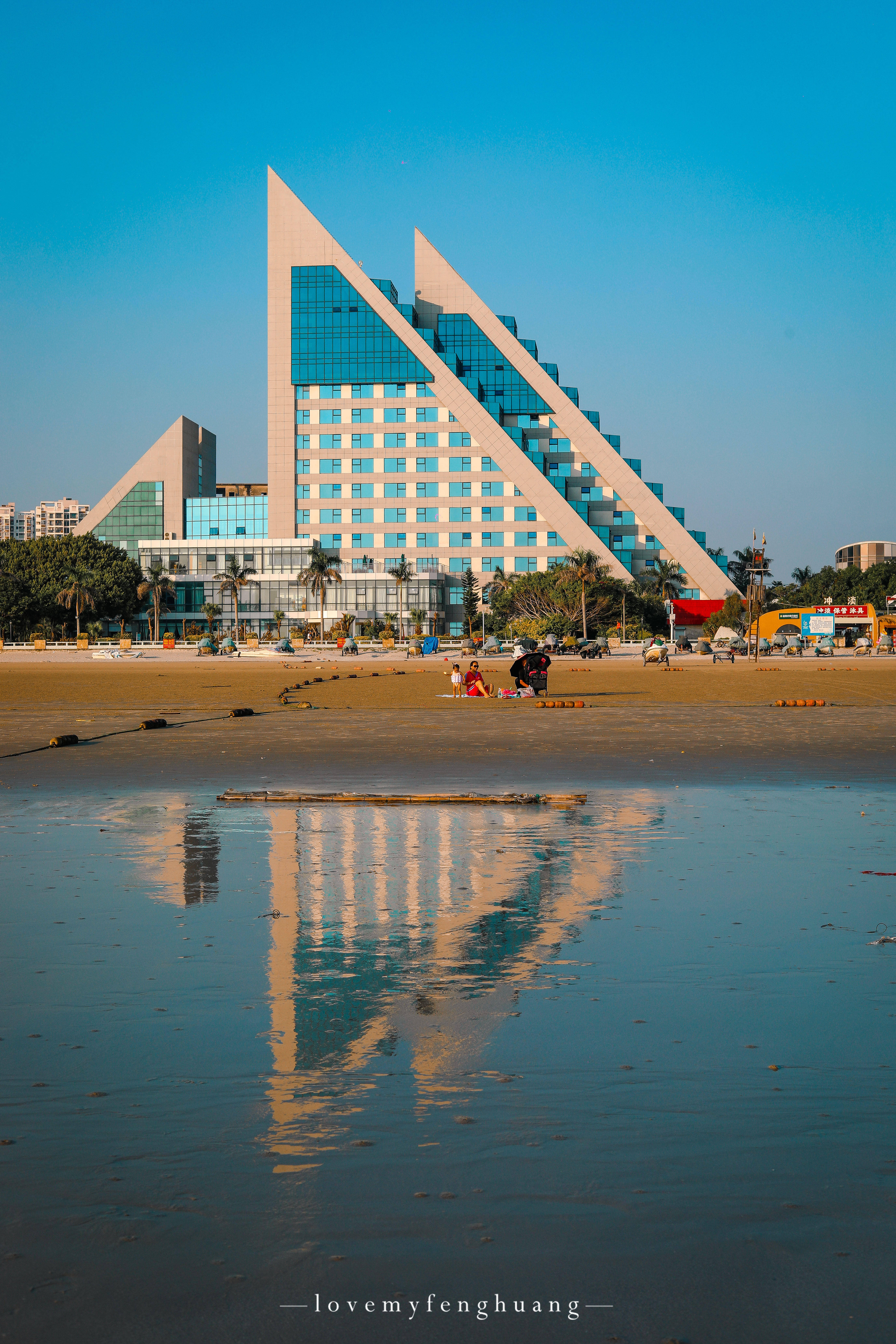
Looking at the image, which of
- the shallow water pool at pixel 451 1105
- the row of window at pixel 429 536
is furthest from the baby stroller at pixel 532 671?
the row of window at pixel 429 536

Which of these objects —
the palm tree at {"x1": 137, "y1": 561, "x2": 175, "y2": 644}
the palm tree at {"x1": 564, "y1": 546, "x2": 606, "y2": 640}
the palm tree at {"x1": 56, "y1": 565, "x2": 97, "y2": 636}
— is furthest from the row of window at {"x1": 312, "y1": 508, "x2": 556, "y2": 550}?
the palm tree at {"x1": 56, "y1": 565, "x2": 97, "y2": 636}

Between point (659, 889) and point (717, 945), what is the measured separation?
180 cm

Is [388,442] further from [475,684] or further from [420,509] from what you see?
[475,684]

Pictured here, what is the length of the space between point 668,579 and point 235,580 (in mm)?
58606

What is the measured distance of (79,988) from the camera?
678 cm

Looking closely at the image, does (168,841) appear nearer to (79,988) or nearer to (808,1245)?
(79,988)

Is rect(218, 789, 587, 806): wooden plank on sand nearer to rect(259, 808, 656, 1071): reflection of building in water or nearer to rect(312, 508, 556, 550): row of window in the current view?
rect(259, 808, 656, 1071): reflection of building in water

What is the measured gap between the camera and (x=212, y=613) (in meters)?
156

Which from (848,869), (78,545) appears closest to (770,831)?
(848,869)

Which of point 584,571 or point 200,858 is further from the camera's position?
point 584,571

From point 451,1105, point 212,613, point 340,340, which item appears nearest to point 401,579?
point 212,613

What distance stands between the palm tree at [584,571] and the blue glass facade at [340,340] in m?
39.7

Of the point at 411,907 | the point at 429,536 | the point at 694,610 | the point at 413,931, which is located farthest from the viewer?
the point at 429,536

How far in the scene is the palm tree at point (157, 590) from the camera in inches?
5738
